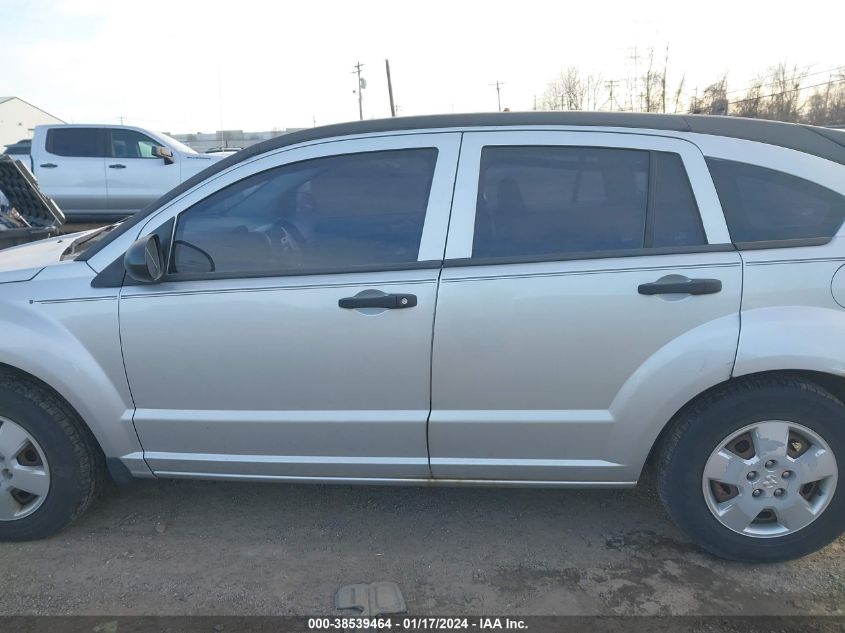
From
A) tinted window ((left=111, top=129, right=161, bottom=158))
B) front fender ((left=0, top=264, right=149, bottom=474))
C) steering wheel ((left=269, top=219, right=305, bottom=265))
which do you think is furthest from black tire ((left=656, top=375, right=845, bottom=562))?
tinted window ((left=111, top=129, right=161, bottom=158))

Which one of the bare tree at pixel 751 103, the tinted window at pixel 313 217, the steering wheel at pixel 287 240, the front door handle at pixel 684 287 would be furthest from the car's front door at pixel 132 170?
the bare tree at pixel 751 103

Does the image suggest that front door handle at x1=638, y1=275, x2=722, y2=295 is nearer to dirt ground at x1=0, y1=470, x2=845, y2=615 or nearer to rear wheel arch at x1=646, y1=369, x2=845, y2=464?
rear wheel arch at x1=646, y1=369, x2=845, y2=464

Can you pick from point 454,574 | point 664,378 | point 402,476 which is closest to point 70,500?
point 402,476

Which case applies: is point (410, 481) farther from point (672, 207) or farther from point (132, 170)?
point (132, 170)

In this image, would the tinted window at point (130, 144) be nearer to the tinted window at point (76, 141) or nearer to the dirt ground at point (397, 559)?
the tinted window at point (76, 141)

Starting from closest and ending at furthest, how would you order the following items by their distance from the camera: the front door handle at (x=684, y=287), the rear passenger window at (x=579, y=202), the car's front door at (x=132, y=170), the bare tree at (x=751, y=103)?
1. the front door handle at (x=684, y=287)
2. the rear passenger window at (x=579, y=202)
3. the car's front door at (x=132, y=170)
4. the bare tree at (x=751, y=103)

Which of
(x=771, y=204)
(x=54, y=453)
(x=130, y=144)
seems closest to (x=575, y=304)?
(x=771, y=204)

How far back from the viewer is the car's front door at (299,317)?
2648 mm

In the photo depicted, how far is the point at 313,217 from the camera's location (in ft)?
9.25

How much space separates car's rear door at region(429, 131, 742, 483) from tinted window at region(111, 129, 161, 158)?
9.87m

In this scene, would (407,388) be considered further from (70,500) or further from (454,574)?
(70,500)

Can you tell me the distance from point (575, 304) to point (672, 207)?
0.58 metres

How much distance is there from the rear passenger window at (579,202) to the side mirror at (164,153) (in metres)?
9.40

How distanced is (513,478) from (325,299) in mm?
1114
